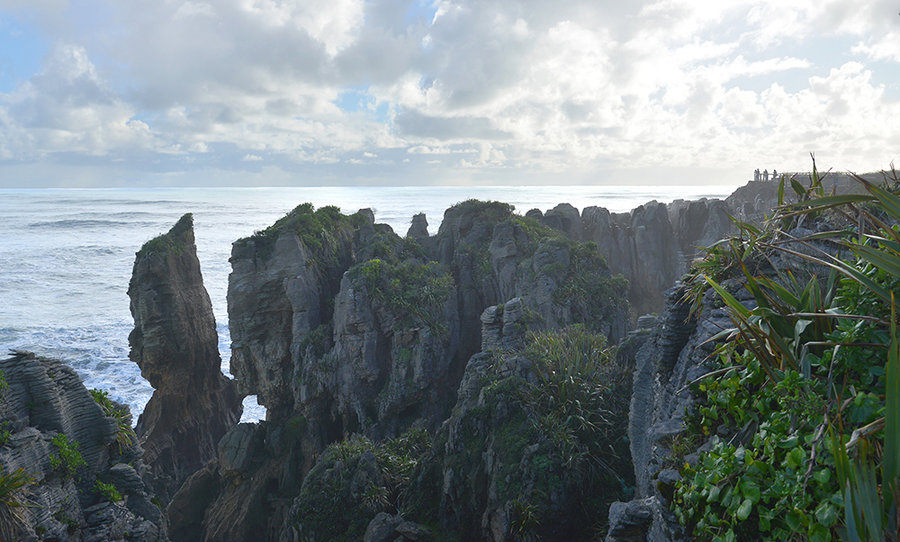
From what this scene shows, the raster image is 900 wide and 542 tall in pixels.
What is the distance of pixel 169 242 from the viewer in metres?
27.0

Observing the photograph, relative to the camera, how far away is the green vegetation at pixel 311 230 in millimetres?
25641

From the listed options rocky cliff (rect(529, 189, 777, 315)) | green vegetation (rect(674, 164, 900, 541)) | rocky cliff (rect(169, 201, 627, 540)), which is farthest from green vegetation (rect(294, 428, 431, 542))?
rocky cliff (rect(529, 189, 777, 315))

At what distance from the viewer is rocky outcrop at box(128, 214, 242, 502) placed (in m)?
26.2

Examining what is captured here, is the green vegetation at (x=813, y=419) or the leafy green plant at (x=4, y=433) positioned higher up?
the green vegetation at (x=813, y=419)

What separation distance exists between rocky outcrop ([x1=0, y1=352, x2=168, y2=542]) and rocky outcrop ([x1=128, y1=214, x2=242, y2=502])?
15244 mm

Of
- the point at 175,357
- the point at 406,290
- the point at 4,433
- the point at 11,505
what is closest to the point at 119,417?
the point at 4,433

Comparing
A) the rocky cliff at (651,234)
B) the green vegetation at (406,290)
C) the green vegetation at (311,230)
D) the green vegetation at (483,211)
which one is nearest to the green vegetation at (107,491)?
the green vegetation at (406,290)

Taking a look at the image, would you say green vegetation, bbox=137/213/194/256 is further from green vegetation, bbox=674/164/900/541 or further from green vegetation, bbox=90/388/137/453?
green vegetation, bbox=674/164/900/541

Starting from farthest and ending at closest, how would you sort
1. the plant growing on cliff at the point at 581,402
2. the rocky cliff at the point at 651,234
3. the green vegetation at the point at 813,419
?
the rocky cliff at the point at 651,234, the plant growing on cliff at the point at 581,402, the green vegetation at the point at 813,419

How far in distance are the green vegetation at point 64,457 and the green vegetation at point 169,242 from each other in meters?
17.3

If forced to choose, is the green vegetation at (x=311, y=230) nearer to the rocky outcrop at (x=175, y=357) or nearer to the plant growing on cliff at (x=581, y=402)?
the rocky outcrop at (x=175, y=357)

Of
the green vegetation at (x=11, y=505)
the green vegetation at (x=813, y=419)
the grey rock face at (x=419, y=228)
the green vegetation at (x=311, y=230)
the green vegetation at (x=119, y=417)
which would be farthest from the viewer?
the grey rock face at (x=419, y=228)

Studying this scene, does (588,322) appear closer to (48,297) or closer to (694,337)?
(694,337)

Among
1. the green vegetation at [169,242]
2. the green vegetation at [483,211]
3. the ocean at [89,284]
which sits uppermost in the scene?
the green vegetation at [483,211]
